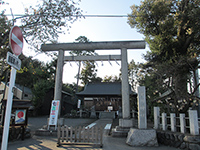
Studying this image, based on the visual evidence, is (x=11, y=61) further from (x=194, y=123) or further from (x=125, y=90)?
(x=125, y=90)

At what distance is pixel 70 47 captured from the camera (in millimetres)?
9328

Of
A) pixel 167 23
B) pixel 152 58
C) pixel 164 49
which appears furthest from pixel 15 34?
pixel 152 58

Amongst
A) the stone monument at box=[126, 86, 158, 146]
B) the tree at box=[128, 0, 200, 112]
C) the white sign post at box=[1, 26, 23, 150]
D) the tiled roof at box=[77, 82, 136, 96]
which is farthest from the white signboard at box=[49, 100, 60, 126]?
the tiled roof at box=[77, 82, 136, 96]

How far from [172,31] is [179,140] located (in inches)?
318

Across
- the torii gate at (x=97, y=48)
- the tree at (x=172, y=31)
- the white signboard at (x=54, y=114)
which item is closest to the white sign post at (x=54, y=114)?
the white signboard at (x=54, y=114)

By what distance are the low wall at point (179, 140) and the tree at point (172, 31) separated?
399 centimetres

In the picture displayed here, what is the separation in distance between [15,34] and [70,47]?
244 inches

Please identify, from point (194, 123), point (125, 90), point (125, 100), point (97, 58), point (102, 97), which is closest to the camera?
point (194, 123)

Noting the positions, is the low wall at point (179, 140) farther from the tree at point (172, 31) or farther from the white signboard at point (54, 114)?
the white signboard at point (54, 114)

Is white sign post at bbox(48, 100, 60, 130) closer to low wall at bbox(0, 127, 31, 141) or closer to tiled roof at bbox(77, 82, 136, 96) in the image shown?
low wall at bbox(0, 127, 31, 141)

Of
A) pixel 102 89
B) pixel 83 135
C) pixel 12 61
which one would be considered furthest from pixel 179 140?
pixel 102 89

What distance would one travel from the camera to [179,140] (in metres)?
6.21

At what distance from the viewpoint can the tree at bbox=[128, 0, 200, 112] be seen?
33.9 feet

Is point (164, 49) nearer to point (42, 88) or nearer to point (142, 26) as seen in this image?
point (142, 26)
